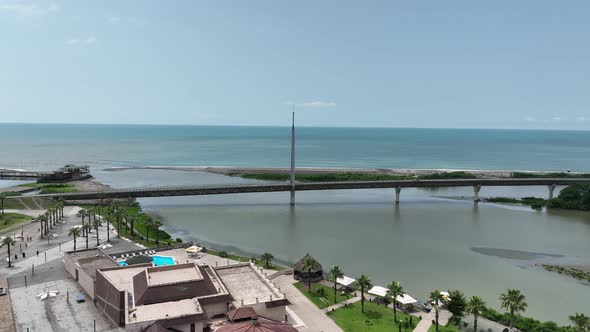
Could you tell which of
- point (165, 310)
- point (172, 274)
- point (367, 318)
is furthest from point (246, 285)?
point (367, 318)

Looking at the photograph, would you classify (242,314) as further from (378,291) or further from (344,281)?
(378,291)

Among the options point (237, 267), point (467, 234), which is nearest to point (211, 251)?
point (237, 267)

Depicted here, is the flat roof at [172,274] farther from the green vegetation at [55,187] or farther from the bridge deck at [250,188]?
the green vegetation at [55,187]

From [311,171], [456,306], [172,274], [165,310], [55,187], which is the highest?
[311,171]

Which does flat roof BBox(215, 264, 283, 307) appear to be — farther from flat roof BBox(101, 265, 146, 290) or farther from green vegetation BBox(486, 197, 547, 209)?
green vegetation BBox(486, 197, 547, 209)

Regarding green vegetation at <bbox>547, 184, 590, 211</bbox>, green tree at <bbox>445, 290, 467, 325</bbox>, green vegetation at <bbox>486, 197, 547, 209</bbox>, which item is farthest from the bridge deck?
green tree at <bbox>445, 290, 467, 325</bbox>

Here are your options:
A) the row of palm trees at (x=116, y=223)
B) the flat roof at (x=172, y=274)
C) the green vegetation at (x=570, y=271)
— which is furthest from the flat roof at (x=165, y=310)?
the green vegetation at (x=570, y=271)

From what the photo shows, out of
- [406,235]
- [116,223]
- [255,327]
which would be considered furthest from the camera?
[406,235]
